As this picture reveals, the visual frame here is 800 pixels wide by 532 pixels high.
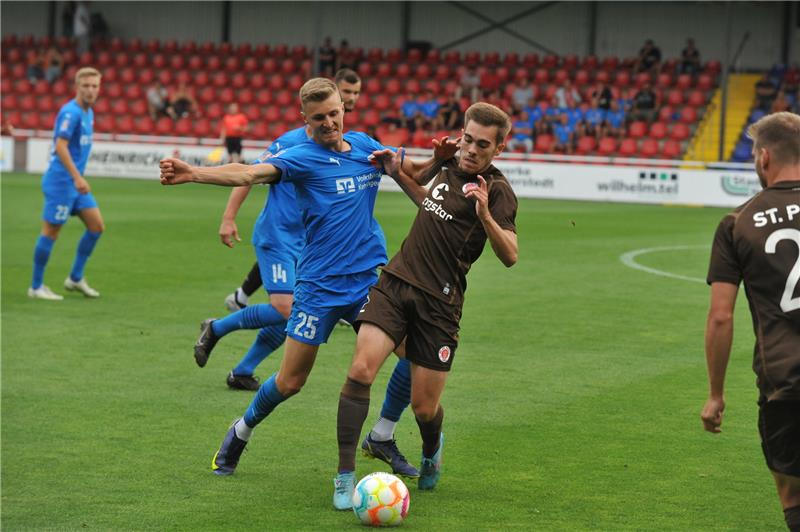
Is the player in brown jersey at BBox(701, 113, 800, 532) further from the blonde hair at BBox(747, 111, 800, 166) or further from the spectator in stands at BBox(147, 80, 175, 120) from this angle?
the spectator in stands at BBox(147, 80, 175, 120)

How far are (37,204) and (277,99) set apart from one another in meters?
15.5

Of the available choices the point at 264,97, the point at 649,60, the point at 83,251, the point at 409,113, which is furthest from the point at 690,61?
the point at 83,251

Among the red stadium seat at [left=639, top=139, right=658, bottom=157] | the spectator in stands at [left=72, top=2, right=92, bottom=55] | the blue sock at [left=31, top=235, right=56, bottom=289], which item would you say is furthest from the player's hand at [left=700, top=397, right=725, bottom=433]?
the spectator in stands at [left=72, top=2, right=92, bottom=55]

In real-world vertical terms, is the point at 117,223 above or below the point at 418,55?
below

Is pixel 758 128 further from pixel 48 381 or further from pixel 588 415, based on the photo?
pixel 48 381

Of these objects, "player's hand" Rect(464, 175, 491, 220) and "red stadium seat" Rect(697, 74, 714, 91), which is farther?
"red stadium seat" Rect(697, 74, 714, 91)

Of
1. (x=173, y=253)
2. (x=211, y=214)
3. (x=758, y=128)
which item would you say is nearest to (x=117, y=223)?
(x=211, y=214)

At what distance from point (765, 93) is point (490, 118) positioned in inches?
1105

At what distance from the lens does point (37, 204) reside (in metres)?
22.5

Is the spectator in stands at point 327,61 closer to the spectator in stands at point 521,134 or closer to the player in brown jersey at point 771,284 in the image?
the spectator in stands at point 521,134

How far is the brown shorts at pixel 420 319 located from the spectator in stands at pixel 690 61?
30.1m

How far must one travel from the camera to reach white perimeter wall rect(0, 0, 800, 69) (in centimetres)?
3584

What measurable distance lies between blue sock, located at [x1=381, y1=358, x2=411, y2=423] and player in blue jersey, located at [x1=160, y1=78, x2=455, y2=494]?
A: 0.37m

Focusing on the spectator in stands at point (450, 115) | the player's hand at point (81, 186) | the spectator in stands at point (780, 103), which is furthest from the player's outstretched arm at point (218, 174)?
the spectator in stands at point (450, 115)
